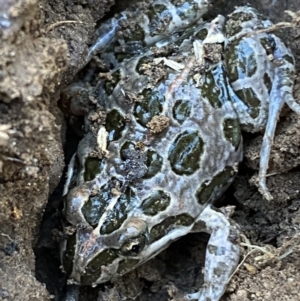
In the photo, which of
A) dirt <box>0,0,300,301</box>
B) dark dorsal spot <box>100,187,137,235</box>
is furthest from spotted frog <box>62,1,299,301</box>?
dirt <box>0,0,300,301</box>

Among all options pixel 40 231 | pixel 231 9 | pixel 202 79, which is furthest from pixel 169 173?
pixel 231 9

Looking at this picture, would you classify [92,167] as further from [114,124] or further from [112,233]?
[112,233]

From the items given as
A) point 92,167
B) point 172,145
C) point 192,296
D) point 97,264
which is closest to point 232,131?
point 172,145

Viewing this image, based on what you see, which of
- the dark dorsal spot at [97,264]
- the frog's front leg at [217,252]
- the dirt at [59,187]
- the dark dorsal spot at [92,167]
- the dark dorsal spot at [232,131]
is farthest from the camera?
the dark dorsal spot at [232,131]

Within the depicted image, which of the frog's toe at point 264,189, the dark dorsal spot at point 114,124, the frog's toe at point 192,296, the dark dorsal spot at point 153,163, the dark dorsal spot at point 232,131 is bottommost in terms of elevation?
the frog's toe at point 192,296

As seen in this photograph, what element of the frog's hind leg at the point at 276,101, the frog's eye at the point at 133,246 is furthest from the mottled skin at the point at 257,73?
the frog's eye at the point at 133,246

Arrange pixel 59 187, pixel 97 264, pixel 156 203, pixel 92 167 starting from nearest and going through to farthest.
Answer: pixel 97 264 → pixel 156 203 → pixel 92 167 → pixel 59 187

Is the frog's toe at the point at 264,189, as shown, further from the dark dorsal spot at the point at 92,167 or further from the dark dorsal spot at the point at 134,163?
the dark dorsal spot at the point at 92,167
